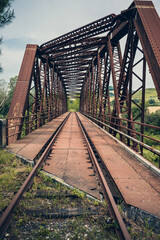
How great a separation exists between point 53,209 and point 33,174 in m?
1.28

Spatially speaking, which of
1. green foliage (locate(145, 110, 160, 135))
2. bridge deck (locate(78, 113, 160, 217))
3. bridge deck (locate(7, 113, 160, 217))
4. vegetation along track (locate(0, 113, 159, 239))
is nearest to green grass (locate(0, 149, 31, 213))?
vegetation along track (locate(0, 113, 159, 239))

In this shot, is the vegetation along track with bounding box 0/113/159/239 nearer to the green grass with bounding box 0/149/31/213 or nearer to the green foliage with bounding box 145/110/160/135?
the green grass with bounding box 0/149/31/213

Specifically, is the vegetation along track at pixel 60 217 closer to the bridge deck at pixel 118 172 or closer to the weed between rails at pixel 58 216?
the weed between rails at pixel 58 216

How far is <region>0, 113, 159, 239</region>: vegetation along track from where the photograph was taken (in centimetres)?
213

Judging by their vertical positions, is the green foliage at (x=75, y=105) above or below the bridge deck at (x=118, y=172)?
above

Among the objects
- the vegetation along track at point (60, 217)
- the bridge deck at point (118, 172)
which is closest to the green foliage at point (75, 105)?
the bridge deck at point (118, 172)

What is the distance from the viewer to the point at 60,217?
2482 millimetres

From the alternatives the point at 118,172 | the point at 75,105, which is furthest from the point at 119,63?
the point at 75,105

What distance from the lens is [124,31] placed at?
8.88 metres

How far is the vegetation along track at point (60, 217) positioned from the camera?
2.13 meters

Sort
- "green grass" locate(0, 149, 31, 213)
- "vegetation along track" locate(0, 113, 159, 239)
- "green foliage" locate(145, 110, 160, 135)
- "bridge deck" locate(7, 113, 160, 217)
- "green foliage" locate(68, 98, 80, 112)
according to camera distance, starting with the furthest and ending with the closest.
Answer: "green foliage" locate(68, 98, 80, 112)
"green foliage" locate(145, 110, 160, 135)
"green grass" locate(0, 149, 31, 213)
"bridge deck" locate(7, 113, 160, 217)
"vegetation along track" locate(0, 113, 159, 239)

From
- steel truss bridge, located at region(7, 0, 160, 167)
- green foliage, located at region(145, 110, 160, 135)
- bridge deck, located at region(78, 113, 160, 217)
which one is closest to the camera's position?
bridge deck, located at region(78, 113, 160, 217)

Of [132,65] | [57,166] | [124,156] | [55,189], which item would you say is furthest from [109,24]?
[55,189]

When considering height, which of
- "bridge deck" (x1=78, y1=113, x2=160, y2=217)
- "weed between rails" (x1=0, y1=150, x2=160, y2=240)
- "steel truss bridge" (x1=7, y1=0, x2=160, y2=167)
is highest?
"steel truss bridge" (x1=7, y1=0, x2=160, y2=167)
